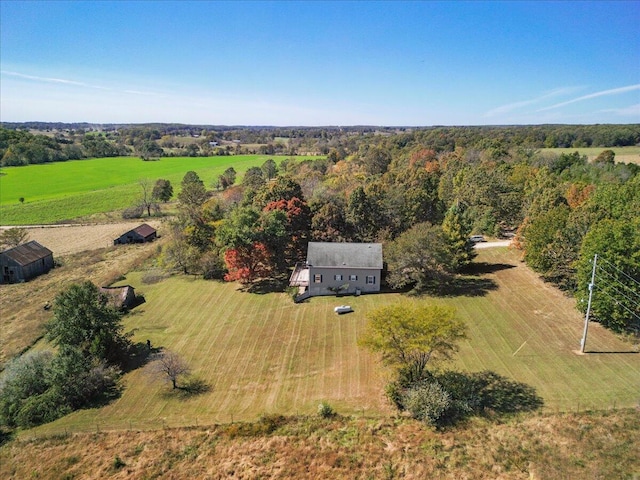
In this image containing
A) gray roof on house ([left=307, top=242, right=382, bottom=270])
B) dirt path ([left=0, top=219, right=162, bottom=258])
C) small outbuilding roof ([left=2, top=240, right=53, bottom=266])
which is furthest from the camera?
dirt path ([left=0, top=219, right=162, bottom=258])

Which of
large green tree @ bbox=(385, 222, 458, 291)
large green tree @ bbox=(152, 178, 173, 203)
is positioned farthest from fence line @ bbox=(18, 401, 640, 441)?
large green tree @ bbox=(152, 178, 173, 203)

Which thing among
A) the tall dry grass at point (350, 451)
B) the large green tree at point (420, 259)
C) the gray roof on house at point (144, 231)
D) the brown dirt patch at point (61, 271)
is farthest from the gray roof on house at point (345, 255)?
the gray roof on house at point (144, 231)

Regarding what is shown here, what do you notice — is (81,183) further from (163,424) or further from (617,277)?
(617,277)

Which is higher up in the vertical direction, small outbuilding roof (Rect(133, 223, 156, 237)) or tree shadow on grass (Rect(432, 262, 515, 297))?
tree shadow on grass (Rect(432, 262, 515, 297))

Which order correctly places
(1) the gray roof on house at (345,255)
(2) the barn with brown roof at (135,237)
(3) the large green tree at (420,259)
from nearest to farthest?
(3) the large green tree at (420,259) → (1) the gray roof on house at (345,255) → (2) the barn with brown roof at (135,237)

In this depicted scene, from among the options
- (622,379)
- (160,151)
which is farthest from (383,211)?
(160,151)

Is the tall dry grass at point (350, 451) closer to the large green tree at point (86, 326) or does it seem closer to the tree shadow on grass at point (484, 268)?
the large green tree at point (86, 326)

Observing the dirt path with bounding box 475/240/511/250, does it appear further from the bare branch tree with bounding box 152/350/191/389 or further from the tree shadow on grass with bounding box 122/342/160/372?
the tree shadow on grass with bounding box 122/342/160/372
